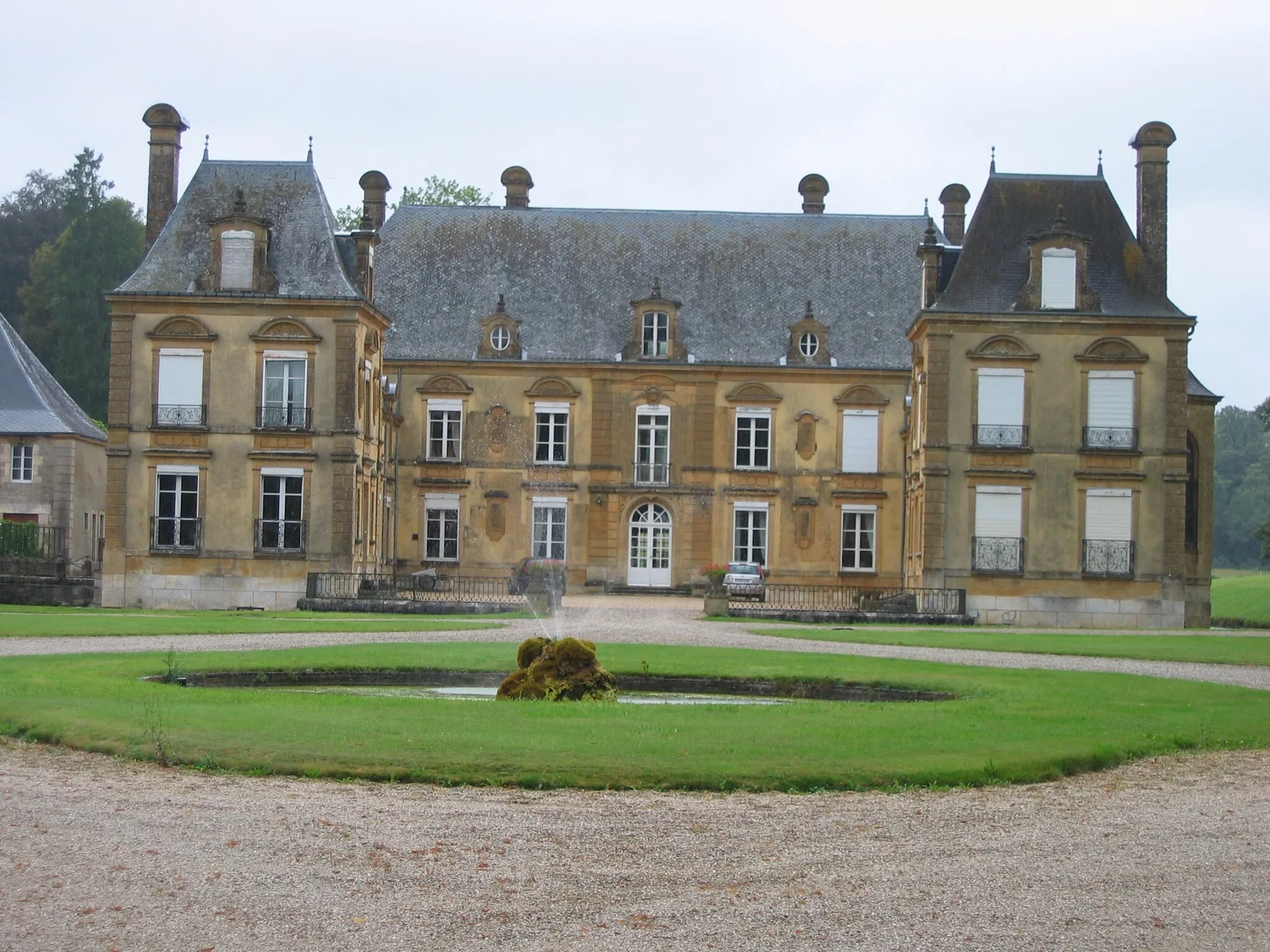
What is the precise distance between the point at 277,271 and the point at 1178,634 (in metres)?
21.4

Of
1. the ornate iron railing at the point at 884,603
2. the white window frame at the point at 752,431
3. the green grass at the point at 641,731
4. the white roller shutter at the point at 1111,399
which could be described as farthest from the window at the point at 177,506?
the white roller shutter at the point at 1111,399

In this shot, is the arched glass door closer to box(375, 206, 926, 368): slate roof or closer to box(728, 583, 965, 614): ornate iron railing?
box(375, 206, 926, 368): slate roof

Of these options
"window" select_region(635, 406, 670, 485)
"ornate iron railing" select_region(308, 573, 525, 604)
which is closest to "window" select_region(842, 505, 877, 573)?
"window" select_region(635, 406, 670, 485)

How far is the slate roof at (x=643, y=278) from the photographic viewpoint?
145 ft

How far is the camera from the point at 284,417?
37.1 m

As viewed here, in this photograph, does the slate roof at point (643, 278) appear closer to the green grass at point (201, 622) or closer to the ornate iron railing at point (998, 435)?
the ornate iron railing at point (998, 435)

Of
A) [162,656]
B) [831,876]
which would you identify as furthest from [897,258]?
[831,876]

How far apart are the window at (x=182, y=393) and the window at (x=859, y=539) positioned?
17.4 metres

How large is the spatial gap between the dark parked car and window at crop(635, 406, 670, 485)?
339 cm

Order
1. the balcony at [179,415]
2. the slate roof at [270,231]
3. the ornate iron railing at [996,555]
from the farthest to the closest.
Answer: the slate roof at [270,231] < the balcony at [179,415] < the ornate iron railing at [996,555]

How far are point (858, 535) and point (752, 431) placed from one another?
4.06 metres

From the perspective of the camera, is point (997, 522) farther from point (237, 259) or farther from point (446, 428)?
point (237, 259)

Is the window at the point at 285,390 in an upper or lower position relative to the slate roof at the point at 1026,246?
lower

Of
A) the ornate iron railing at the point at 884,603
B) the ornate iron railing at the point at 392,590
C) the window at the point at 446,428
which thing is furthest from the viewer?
the window at the point at 446,428
